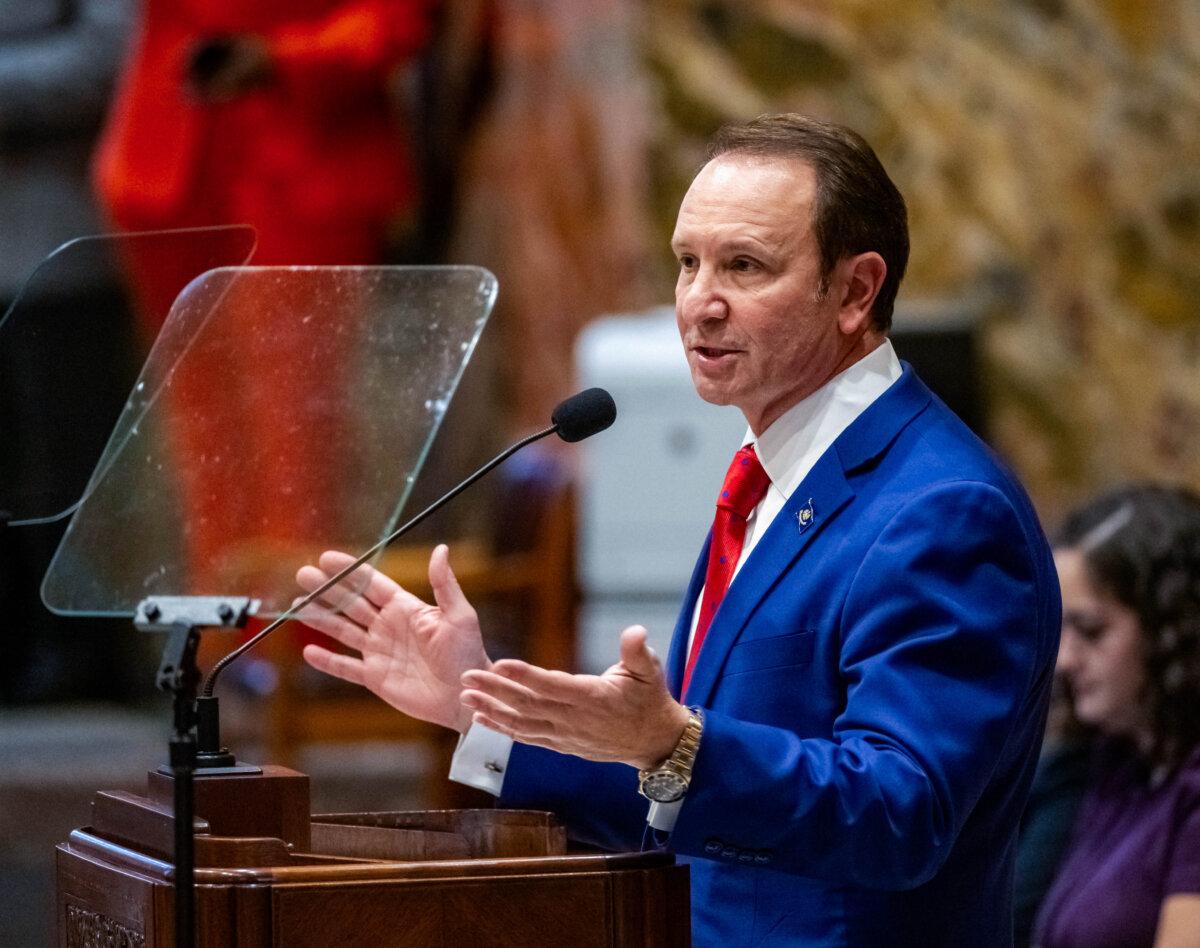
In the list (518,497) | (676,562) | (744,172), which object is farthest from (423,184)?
(744,172)

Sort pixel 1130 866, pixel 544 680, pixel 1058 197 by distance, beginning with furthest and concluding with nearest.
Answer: pixel 1058 197
pixel 1130 866
pixel 544 680

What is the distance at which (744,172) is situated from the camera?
2014 millimetres

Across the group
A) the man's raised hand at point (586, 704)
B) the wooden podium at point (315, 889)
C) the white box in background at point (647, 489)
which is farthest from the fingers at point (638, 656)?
→ the white box in background at point (647, 489)

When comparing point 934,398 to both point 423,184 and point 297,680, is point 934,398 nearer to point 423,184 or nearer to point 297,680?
point 297,680

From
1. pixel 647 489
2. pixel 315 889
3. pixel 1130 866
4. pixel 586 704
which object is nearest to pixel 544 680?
pixel 586 704

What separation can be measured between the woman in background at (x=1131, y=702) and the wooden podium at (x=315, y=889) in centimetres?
137

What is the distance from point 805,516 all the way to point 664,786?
38 centimetres

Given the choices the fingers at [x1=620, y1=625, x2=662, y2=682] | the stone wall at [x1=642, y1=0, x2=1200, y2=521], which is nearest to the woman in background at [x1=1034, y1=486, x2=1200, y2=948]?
the fingers at [x1=620, y1=625, x2=662, y2=682]

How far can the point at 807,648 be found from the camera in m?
1.92

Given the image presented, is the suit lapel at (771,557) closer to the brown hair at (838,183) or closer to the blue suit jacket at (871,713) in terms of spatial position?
the blue suit jacket at (871,713)

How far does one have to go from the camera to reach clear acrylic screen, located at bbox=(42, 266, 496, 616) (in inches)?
83.4

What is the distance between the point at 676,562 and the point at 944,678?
3.85 meters

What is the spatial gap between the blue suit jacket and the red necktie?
92 millimetres

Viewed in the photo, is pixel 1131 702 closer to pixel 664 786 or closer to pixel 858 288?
pixel 858 288
